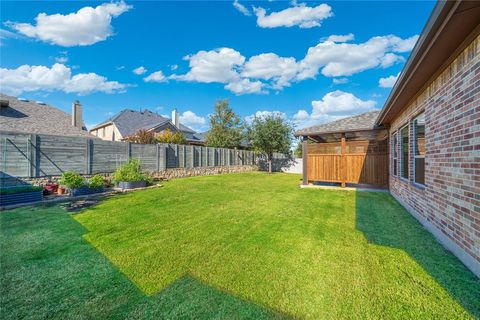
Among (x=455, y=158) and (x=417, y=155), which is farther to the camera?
(x=417, y=155)

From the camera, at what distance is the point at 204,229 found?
13.5 ft

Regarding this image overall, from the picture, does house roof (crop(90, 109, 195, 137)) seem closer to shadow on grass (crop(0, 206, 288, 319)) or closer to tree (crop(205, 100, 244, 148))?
tree (crop(205, 100, 244, 148))

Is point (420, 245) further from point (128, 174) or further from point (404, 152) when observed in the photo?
point (128, 174)

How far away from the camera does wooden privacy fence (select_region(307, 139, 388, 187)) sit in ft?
29.6

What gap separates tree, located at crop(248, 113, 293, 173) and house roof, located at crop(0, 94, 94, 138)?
45.3ft

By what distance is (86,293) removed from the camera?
7.02 feet

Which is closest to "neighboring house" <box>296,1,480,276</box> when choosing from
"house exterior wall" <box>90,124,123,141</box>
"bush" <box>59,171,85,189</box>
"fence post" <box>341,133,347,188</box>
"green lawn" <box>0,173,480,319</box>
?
"green lawn" <box>0,173,480,319</box>

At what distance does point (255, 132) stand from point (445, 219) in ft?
57.2

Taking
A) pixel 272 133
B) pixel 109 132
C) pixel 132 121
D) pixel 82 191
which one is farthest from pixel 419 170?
pixel 109 132

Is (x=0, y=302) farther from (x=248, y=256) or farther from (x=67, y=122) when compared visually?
(x=67, y=122)

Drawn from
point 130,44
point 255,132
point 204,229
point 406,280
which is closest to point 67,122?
point 130,44

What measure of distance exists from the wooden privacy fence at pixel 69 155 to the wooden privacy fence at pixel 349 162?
8822mm

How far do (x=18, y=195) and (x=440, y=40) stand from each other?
10043 millimetres

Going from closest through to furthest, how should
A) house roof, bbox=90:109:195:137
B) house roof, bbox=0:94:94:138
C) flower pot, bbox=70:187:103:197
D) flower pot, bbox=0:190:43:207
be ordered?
flower pot, bbox=0:190:43:207
flower pot, bbox=70:187:103:197
house roof, bbox=0:94:94:138
house roof, bbox=90:109:195:137
